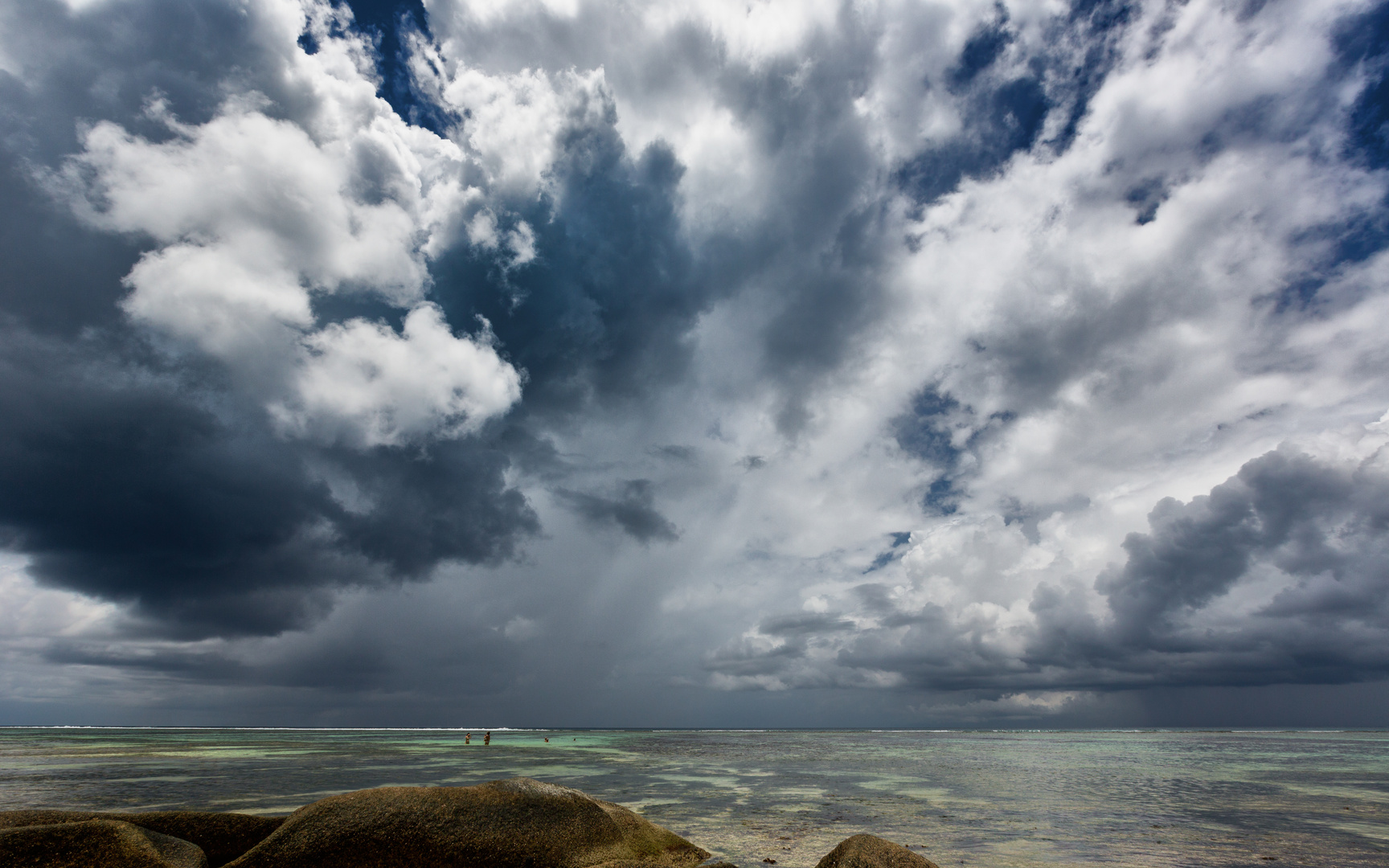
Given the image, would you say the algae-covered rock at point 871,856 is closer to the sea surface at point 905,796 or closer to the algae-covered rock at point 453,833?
the algae-covered rock at point 453,833

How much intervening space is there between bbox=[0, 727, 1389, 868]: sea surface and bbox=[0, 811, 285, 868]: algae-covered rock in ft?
36.4

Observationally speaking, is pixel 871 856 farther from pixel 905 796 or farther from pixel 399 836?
pixel 905 796

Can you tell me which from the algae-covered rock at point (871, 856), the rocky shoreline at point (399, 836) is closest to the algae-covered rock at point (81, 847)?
the rocky shoreline at point (399, 836)

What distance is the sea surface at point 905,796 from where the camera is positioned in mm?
18062

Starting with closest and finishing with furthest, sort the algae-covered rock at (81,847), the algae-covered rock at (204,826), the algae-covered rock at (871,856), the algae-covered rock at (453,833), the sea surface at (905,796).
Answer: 1. the algae-covered rock at (81,847)
2. the algae-covered rock at (871,856)
3. the algae-covered rock at (453,833)
4. the algae-covered rock at (204,826)
5. the sea surface at (905,796)

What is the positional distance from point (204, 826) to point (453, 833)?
16.1 ft

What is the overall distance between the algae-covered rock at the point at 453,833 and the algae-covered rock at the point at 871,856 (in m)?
2.67

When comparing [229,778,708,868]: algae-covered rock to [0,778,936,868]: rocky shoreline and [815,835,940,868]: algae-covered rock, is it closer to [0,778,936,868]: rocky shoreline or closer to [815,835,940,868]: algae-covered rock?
[0,778,936,868]: rocky shoreline

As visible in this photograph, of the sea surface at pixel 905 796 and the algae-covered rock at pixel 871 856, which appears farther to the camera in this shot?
the sea surface at pixel 905 796

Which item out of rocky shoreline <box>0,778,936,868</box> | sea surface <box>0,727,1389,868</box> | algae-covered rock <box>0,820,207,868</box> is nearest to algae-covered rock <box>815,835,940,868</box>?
rocky shoreline <box>0,778,936,868</box>

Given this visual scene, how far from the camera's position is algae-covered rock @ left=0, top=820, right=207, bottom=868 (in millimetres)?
8334

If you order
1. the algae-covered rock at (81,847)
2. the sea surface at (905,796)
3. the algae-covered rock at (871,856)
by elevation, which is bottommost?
the sea surface at (905,796)

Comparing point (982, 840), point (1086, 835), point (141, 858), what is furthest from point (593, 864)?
point (1086, 835)

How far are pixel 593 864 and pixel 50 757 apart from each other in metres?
70.7
